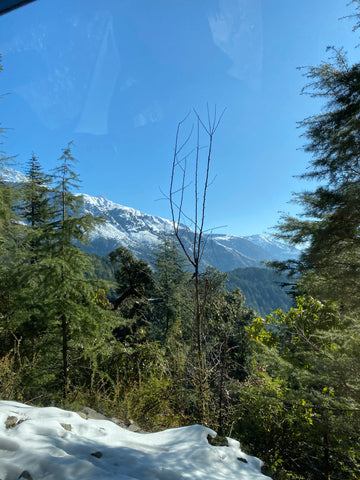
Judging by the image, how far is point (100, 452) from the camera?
1.86 meters

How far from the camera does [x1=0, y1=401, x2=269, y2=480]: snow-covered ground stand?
1.53 meters

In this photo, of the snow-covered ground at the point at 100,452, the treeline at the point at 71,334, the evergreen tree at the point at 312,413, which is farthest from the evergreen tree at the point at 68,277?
the evergreen tree at the point at 312,413

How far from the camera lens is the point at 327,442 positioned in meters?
3.81

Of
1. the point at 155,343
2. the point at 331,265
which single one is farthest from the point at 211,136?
the point at 155,343

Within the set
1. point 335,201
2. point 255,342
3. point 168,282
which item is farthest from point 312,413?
point 168,282

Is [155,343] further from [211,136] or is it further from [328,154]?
[328,154]

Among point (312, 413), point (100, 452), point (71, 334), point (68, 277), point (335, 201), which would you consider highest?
point (335, 201)

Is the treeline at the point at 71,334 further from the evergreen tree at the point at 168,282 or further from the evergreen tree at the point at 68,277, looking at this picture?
the evergreen tree at the point at 168,282

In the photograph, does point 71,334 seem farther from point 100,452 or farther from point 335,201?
point 335,201

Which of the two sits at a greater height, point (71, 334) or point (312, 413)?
point (71, 334)

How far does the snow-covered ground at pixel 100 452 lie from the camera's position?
1531 millimetres

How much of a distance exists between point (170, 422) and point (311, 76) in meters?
6.95

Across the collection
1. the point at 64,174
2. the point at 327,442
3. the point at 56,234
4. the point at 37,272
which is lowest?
the point at 327,442

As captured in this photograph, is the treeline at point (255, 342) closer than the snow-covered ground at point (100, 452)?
No
